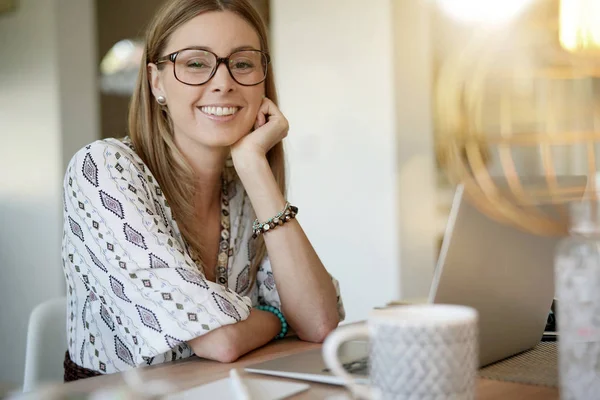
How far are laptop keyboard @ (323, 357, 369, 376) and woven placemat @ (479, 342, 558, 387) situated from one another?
14 cm

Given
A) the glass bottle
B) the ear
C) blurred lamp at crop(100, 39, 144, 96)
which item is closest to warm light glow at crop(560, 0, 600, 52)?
the glass bottle

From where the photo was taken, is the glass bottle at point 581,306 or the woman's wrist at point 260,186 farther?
the woman's wrist at point 260,186

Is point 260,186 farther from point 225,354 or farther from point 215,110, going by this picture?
point 225,354

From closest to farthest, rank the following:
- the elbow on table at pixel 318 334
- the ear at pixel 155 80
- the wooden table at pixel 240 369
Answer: the wooden table at pixel 240 369
the elbow on table at pixel 318 334
the ear at pixel 155 80

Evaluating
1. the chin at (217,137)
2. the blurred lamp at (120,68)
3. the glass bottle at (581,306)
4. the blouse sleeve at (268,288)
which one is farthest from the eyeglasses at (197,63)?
the blurred lamp at (120,68)

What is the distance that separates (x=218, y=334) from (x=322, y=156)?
2.42 metres

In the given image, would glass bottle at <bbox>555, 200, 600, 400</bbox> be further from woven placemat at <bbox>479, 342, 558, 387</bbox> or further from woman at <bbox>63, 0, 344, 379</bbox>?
woman at <bbox>63, 0, 344, 379</bbox>

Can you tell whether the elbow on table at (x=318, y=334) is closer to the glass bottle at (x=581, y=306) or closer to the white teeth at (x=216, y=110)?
the white teeth at (x=216, y=110)

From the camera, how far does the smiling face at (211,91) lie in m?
1.45

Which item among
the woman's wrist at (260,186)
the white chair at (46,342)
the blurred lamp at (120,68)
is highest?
the blurred lamp at (120,68)

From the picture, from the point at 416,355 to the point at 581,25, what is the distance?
325 millimetres

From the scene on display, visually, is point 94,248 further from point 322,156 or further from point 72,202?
point 322,156

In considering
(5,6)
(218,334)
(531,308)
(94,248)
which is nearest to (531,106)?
(531,308)

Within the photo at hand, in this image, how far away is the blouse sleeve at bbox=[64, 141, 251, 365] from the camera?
114cm
